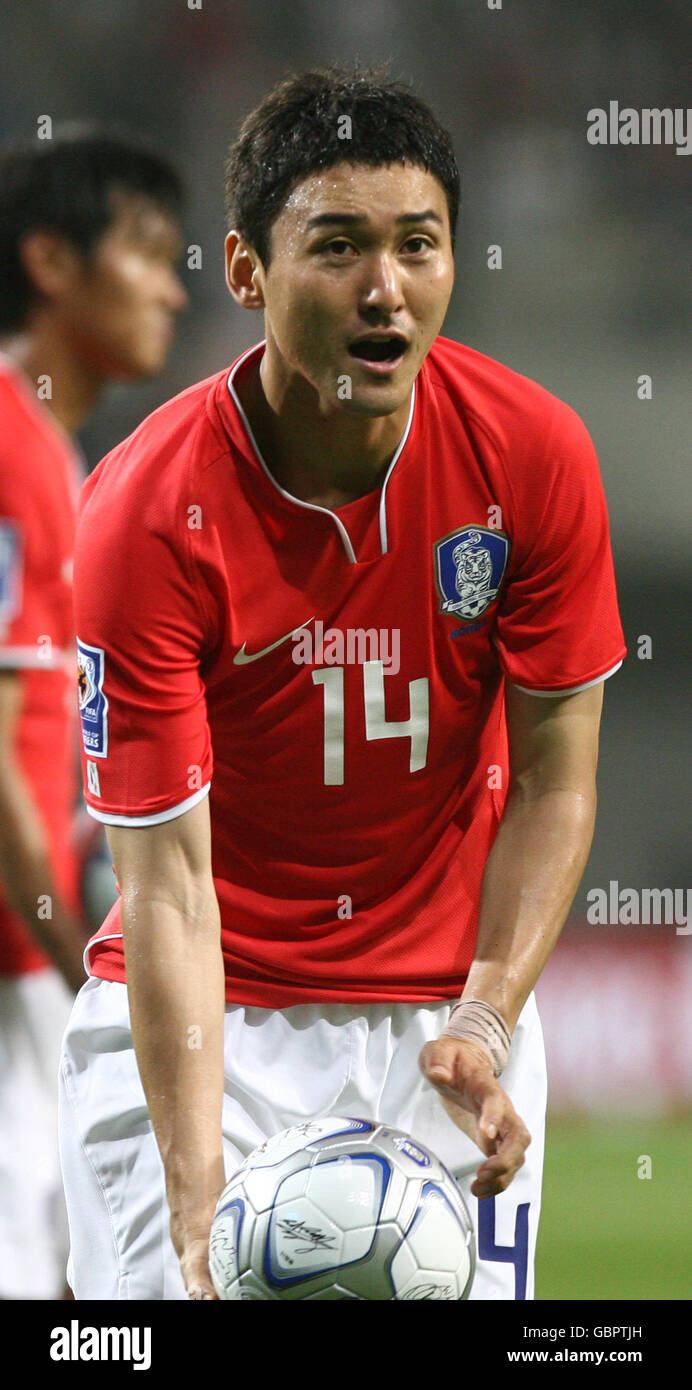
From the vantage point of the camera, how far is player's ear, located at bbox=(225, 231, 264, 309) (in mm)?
1791

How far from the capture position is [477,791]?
193cm

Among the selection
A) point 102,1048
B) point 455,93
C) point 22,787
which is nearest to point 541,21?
point 455,93

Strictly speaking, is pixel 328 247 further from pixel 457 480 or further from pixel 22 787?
pixel 22 787

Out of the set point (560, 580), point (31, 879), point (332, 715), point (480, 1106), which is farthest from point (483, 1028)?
point (31, 879)

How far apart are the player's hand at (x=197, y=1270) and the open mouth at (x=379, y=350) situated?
3.01ft

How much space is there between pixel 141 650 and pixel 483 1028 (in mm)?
557

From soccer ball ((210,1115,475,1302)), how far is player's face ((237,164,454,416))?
0.76m

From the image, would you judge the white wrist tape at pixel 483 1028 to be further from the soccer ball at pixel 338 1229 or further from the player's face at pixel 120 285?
the player's face at pixel 120 285

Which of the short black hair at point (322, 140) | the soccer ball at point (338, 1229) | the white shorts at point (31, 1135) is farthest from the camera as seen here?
the white shorts at point (31, 1135)

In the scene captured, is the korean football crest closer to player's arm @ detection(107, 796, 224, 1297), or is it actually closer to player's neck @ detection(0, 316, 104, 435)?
player's arm @ detection(107, 796, 224, 1297)

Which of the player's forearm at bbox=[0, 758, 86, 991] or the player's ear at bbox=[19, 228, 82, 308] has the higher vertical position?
the player's ear at bbox=[19, 228, 82, 308]

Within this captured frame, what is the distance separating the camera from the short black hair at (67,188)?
378cm

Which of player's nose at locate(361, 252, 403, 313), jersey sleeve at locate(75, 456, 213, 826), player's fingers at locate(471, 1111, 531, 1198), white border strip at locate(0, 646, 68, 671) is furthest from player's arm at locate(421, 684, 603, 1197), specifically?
white border strip at locate(0, 646, 68, 671)

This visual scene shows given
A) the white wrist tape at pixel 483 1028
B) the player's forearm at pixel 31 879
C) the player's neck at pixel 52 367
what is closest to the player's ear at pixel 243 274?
the white wrist tape at pixel 483 1028
